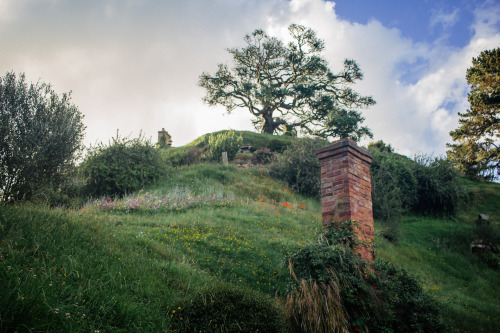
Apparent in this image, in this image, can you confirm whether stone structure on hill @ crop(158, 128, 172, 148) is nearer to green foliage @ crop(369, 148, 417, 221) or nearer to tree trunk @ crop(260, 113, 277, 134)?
tree trunk @ crop(260, 113, 277, 134)

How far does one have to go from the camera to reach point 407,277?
4480 mm

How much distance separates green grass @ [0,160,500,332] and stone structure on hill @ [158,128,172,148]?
14528mm

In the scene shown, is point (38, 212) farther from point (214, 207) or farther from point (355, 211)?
point (214, 207)

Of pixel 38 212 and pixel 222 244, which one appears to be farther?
pixel 222 244

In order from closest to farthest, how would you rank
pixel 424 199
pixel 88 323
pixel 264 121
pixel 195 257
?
pixel 88 323 → pixel 195 257 → pixel 424 199 → pixel 264 121

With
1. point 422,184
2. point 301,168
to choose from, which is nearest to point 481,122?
point 422,184

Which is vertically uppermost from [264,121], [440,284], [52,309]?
[264,121]

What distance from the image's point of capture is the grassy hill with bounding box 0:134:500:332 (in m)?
2.84

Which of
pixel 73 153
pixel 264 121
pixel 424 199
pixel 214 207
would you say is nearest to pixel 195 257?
pixel 214 207

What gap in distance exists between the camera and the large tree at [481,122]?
1880 centimetres

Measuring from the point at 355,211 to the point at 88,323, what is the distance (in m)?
4.03

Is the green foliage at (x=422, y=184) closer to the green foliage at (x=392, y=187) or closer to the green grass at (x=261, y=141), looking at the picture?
the green foliage at (x=392, y=187)

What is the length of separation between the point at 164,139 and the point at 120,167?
12.2m

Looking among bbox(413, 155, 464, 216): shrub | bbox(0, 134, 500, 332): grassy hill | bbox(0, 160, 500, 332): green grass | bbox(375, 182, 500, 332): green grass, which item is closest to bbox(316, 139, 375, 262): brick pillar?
bbox(0, 134, 500, 332): grassy hill
